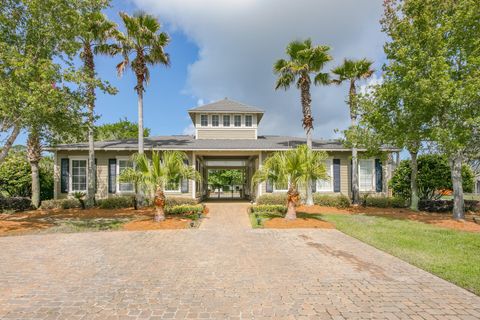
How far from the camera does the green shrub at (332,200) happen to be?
60.9ft

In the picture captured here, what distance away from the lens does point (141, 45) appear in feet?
56.0

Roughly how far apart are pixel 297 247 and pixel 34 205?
17.4 metres

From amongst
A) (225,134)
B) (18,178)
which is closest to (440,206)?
(225,134)

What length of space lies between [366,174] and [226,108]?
1130cm

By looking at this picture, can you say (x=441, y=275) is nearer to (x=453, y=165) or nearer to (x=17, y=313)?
(x=17, y=313)

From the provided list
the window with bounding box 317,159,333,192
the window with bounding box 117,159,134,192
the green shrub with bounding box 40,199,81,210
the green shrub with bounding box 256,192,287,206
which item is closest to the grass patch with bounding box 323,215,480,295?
the green shrub with bounding box 256,192,287,206

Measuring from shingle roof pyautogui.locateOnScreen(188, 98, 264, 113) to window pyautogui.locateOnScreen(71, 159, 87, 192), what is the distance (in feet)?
27.3

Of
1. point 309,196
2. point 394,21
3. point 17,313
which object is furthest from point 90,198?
point 394,21

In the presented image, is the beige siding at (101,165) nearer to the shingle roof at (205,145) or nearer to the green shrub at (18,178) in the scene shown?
the shingle roof at (205,145)

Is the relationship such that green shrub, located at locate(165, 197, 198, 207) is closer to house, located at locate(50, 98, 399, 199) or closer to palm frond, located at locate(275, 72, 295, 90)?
house, located at locate(50, 98, 399, 199)

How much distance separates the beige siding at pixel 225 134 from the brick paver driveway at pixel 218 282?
14.0 metres

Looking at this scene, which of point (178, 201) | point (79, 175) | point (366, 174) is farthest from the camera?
point (366, 174)

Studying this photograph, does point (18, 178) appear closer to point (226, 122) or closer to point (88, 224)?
point (88, 224)

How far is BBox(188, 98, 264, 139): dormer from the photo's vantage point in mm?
22953
